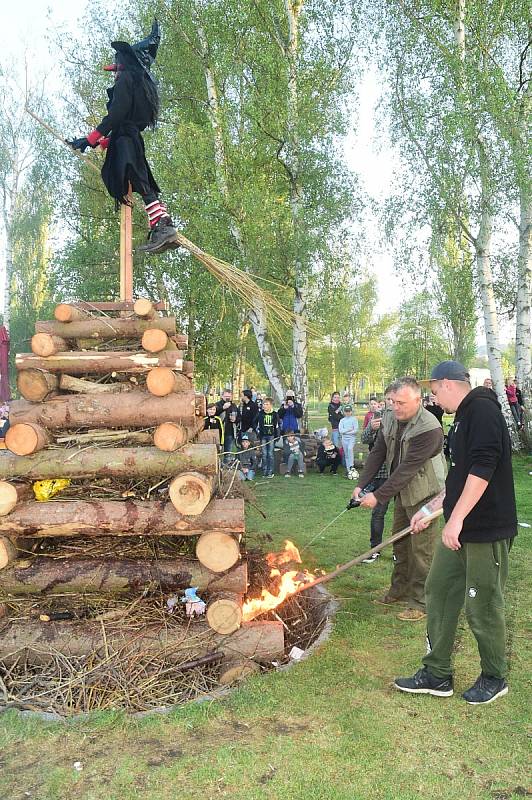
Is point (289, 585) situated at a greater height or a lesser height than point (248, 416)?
lesser

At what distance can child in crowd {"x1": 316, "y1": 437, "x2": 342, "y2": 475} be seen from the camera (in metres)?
14.4

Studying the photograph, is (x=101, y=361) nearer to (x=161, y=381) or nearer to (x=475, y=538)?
(x=161, y=381)

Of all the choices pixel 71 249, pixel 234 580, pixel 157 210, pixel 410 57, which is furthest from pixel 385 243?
pixel 234 580

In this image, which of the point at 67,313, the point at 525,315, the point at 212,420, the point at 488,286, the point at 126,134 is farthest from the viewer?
the point at 488,286

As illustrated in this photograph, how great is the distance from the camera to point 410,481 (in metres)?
5.54

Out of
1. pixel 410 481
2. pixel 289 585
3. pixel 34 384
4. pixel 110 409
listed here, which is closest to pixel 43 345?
pixel 34 384

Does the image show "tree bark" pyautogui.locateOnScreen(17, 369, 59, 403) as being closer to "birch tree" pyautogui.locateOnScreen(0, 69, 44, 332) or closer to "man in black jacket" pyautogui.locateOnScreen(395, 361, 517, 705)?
"man in black jacket" pyautogui.locateOnScreen(395, 361, 517, 705)

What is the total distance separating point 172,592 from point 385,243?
1441 centimetres

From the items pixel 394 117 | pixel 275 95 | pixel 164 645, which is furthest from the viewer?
pixel 394 117

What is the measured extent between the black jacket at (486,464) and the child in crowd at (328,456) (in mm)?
10520

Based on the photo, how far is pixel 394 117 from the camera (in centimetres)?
1662

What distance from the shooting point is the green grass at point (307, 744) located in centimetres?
301

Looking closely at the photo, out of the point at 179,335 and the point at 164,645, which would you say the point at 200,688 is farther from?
the point at 179,335

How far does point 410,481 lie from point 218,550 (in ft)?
6.55
